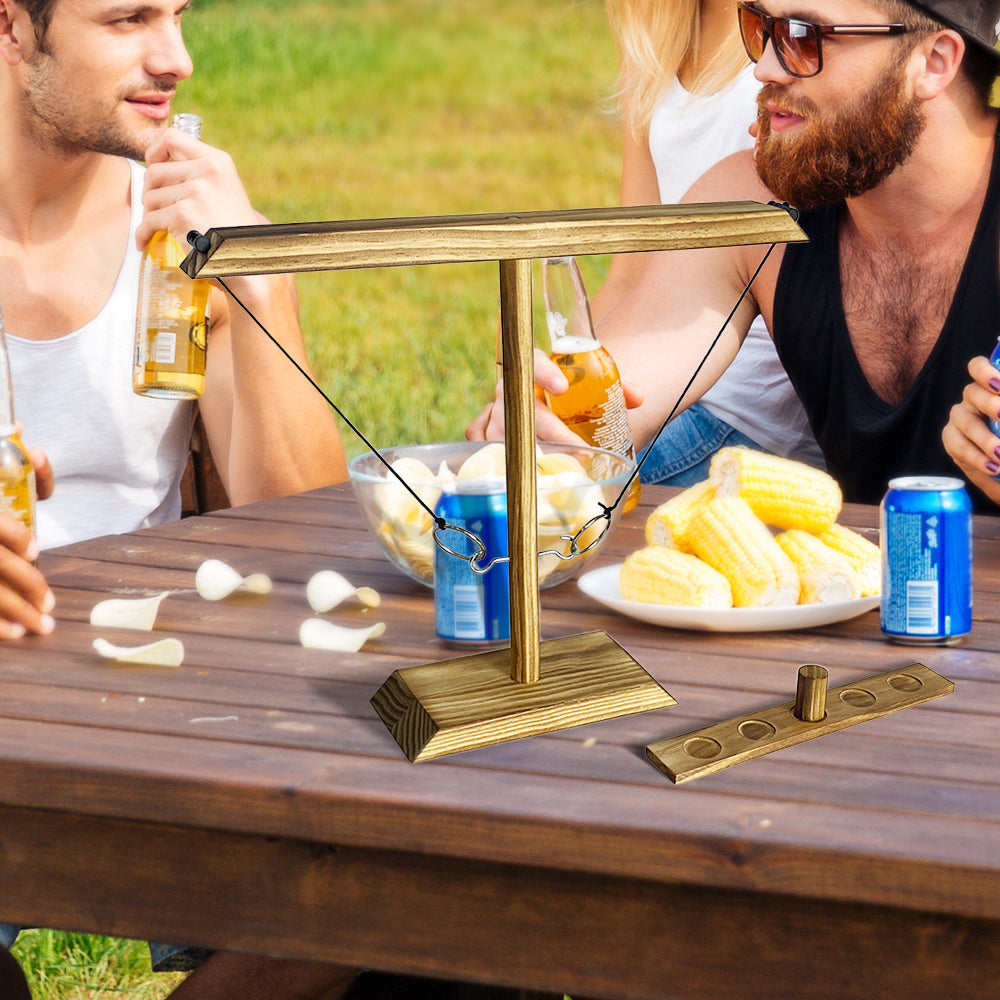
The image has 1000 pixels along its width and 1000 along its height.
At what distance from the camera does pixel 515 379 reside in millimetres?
1191

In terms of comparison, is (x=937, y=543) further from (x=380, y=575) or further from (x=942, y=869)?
(x=380, y=575)

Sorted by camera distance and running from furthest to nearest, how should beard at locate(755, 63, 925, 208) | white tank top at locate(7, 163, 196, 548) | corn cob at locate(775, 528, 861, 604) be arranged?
white tank top at locate(7, 163, 196, 548)
beard at locate(755, 63, 925, 208)
corn cob at locate(775, 528, 861, 604)

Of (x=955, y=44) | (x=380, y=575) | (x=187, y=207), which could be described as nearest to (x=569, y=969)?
(x=380, y=575)

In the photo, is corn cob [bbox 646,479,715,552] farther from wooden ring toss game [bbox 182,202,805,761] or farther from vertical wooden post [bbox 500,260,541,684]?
vertical wooden post [bbox 500,260,541,684]

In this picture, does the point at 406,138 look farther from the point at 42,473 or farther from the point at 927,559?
the point at 927,559

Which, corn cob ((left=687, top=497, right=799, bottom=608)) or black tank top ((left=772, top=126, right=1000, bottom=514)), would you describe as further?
black tank top ((left=772, top=126, right=1000, bottom=514))

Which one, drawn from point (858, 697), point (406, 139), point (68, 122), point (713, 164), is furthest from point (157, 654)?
point (406, 139)

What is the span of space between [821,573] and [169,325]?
3.12 ft

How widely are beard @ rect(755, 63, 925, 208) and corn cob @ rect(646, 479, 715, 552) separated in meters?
0.86

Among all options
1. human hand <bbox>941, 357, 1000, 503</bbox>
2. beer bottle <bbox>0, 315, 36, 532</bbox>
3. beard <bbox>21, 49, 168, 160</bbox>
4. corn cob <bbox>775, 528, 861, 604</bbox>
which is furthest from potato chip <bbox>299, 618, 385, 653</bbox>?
beard <bbox>21, 49, 168, 160</bbox>

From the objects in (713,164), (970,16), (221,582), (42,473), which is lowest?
(221,582)

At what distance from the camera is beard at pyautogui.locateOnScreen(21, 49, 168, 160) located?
7.72 ft

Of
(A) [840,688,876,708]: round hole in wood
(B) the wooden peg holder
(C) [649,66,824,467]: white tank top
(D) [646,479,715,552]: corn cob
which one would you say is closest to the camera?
(B) the wooden peg holder

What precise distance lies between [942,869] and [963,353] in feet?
4.81
